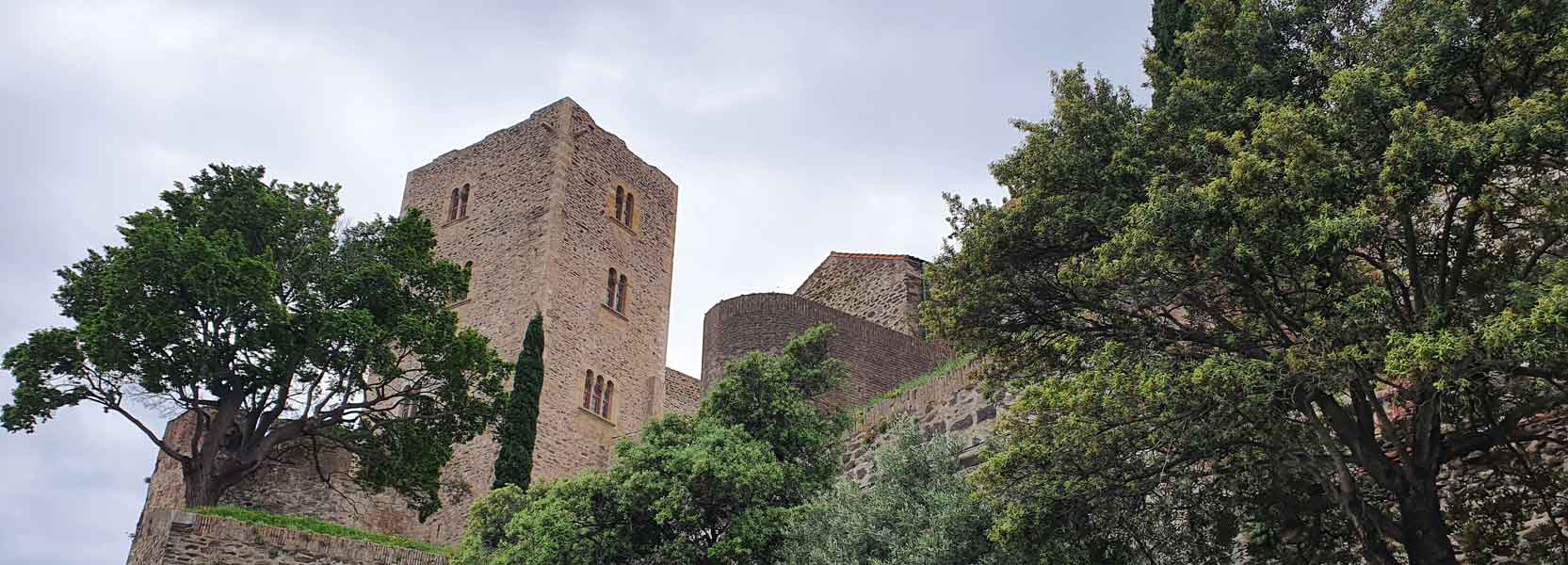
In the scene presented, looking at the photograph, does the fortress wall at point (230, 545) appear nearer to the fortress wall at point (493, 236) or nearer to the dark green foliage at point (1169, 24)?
the fortress wall at point (493, 236)


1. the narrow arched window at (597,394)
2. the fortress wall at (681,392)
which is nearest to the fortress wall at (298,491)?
the narrow arched window at (597,394)

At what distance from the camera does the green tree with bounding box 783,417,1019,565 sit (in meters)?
A: 10.4

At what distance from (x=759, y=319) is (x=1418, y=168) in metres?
16.0

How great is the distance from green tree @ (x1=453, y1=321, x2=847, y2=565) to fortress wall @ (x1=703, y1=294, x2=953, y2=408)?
694cm

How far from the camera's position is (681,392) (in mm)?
35594

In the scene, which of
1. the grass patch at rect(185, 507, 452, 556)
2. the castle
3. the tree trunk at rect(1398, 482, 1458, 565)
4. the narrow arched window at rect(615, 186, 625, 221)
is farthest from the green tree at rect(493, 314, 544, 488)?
the tree trunk at rect(1398, 482, 1458, 565)

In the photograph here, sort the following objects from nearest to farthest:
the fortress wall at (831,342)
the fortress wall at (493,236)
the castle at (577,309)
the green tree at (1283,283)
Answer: the green tree at (1283,283), the fortress wall at (831,342), the castle at (577,309), the fortress wall at (493,236)

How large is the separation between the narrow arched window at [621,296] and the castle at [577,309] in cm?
5

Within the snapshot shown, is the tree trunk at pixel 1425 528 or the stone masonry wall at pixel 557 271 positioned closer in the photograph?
the tree trunk at pixel 1425 528

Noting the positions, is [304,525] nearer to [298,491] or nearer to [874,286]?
[298,491]

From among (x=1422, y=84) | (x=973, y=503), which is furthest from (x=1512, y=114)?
(x=973, y=503)

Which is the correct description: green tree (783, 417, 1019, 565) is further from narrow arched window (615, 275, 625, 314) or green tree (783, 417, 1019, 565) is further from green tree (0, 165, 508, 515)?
narrow arched window (615, 275, 625, 314)

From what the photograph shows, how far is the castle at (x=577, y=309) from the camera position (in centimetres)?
2217

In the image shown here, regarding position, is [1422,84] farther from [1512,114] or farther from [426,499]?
[426,499]
